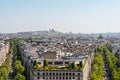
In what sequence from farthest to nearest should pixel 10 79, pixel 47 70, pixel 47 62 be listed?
pixel 10 79, pixel 47 62, pixel 47 70

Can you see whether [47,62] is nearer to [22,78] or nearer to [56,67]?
[56,67]

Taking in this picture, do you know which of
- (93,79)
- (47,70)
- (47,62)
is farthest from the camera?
(93,79)

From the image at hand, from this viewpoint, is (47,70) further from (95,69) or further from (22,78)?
(95,69)

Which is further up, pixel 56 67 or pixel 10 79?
pixel 56 67

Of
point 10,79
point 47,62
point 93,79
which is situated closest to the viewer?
point 47,62

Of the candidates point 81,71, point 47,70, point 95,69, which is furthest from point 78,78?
point 95,69

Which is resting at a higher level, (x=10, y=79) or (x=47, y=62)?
(x=47, y=62)

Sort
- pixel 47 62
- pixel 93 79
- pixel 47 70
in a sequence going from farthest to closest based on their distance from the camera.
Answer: pixel 93 79 < pixel 47 62 < pixel 47 70

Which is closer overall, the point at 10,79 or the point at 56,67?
the point at 56,67

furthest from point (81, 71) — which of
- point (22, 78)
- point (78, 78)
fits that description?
point (22, 78)
